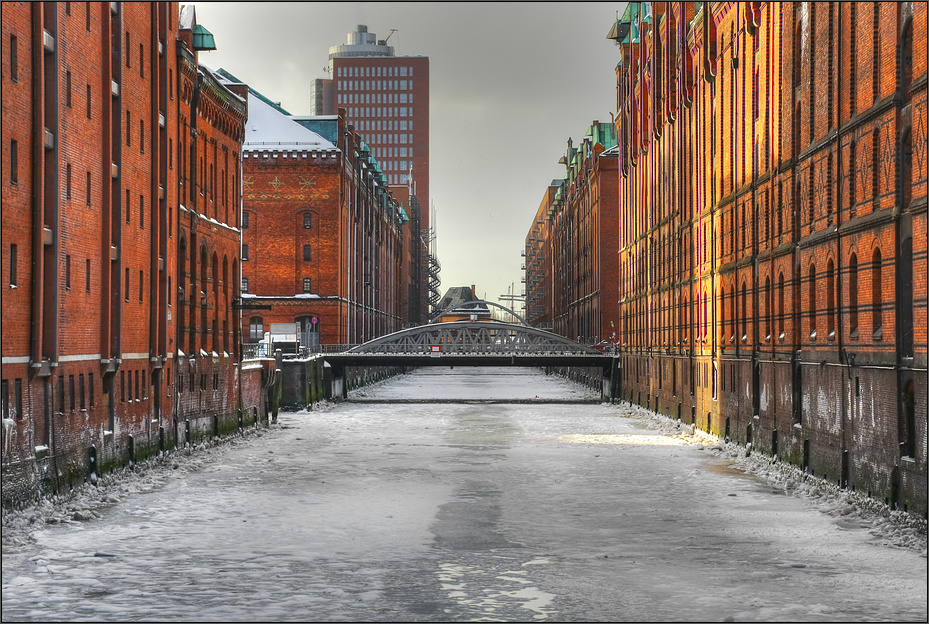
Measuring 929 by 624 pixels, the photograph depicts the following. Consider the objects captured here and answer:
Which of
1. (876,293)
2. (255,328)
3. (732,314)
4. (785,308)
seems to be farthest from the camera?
(255,328)

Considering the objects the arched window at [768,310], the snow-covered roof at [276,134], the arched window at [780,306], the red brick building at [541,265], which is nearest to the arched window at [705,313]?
the arched window at [768,310]

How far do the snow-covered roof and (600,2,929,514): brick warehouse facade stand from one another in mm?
23580

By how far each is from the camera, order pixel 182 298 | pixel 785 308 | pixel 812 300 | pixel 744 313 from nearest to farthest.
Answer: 1. pixel 812 300
2. pixel 785 308
3. pixel 744 313
4. pixel 182 298

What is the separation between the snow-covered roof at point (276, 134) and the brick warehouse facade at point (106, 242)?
2786cm

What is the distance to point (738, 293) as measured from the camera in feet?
120

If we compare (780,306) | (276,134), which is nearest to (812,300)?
(780,306)

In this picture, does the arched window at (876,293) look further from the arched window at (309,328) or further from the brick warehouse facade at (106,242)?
the arched window at (309,328)

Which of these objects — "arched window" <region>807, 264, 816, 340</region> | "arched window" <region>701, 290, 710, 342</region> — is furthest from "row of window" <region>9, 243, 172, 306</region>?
"arched window" <region>701, 290, 710, 342</region>

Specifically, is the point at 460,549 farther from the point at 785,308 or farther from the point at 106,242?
the point at 785,308

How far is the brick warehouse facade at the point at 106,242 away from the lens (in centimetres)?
2239

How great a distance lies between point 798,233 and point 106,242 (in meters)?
15.9

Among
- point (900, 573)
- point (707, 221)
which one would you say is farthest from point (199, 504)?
point (707, 221)

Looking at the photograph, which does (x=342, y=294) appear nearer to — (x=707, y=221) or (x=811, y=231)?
(x=707, y=221)

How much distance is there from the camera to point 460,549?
19109 mm
